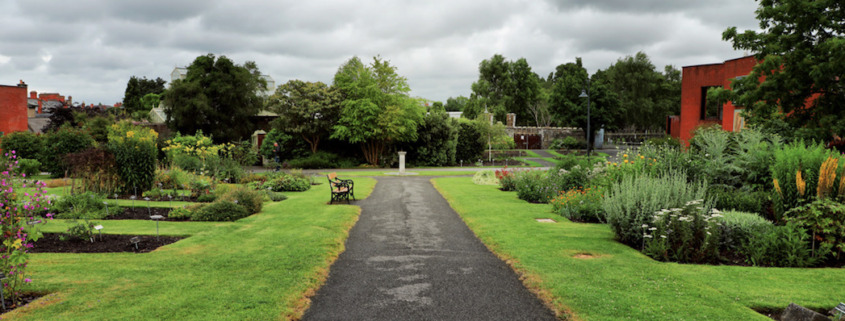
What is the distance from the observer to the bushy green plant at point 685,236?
25.2 ft

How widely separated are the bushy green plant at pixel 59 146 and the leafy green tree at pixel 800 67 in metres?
31.3

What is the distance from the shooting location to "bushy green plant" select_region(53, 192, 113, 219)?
11352mm

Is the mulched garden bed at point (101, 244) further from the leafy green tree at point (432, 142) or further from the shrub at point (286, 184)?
the leafy green tree at point (432, 142)

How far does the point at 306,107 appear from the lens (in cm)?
3659

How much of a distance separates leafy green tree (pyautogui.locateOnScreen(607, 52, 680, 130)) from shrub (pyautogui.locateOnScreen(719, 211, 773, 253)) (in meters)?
60.2

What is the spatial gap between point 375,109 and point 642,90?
1831 inches

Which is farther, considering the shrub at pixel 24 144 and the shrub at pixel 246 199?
the shrub at pixel 24 144

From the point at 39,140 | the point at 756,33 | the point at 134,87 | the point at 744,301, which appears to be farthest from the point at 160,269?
the point at 134,87

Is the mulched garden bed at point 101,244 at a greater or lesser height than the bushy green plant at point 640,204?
lesser

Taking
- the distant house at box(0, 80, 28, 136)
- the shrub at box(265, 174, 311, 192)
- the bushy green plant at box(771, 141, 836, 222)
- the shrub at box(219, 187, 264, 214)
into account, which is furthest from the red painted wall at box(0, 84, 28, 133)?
the bushy green plant at box(771, 141, 836, 222)

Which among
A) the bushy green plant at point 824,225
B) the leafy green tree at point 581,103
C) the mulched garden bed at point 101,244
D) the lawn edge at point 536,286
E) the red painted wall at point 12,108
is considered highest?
the leafy green tree at point 581,103

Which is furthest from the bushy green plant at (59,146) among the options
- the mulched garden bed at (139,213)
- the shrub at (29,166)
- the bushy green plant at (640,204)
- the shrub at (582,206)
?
the bushy green plant at (640,204)

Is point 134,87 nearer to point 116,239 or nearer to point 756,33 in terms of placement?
point 116,239

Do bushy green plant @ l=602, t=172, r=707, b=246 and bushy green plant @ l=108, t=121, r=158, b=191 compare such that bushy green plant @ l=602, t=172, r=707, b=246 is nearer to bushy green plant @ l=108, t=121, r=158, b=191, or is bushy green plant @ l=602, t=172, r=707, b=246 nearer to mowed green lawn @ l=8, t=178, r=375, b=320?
mowed green lawn @ l=8, t=178, r=375, b=320
